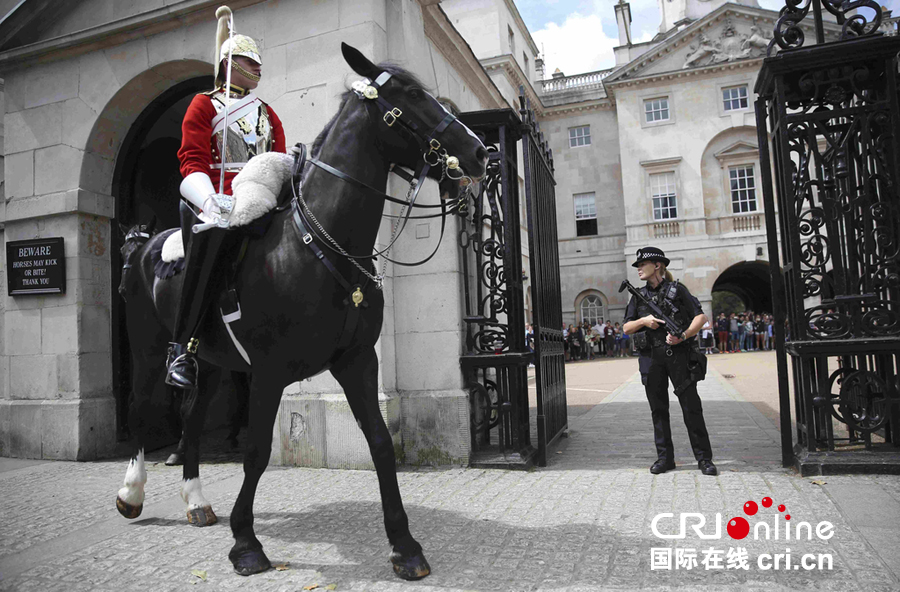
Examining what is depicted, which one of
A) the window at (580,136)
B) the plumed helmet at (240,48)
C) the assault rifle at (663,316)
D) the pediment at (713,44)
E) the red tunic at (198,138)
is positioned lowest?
the assault rifle at (663,316)

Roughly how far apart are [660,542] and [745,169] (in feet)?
116

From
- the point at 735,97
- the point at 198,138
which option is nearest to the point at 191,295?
the point at 198,138

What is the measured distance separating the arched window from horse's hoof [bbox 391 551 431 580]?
34767 mm

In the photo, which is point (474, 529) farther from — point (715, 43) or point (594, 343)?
point (715, 43)

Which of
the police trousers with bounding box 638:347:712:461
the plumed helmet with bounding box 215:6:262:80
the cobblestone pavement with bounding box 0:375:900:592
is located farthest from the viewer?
the police trousers with bounding box 638:347:712:461

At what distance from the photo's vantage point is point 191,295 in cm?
388

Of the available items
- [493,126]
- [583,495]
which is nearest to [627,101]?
[493,126]

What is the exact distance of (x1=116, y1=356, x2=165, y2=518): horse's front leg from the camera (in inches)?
178

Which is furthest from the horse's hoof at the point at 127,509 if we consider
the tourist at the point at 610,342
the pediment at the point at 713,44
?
the pediment at the point at 713,44

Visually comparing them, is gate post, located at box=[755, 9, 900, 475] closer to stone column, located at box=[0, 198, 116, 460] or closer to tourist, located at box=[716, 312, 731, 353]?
stone column, located at box=[0, 198, 116, 460]

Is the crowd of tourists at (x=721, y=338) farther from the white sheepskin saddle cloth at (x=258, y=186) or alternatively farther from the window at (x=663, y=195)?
the white sheepskin saddle cloth at (x=258, y=186)

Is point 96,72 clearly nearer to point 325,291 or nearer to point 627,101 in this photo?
point 325,291

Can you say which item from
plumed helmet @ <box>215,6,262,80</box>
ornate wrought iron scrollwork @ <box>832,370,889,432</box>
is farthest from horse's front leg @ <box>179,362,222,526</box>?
ornate wrought iron scrollwork @ <box>832,370,889,432</box>

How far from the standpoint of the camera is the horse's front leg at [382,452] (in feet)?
11.0
